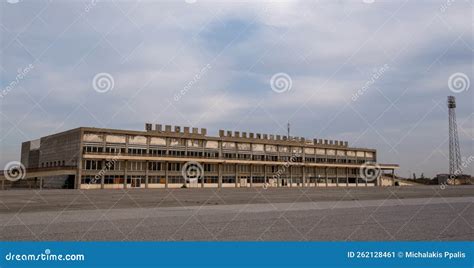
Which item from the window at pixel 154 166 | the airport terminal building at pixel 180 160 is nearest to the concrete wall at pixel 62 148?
the airport terminal building at pixel 180 160

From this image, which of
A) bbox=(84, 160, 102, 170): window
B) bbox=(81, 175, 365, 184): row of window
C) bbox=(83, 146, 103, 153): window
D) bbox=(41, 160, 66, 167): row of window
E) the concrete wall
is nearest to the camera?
bbox=(84, 160, 102, 170): window

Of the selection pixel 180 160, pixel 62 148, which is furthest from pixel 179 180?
pixel 62 148

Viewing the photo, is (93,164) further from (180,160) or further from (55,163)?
(180,160)

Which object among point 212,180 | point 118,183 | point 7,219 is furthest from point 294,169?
point 7,219

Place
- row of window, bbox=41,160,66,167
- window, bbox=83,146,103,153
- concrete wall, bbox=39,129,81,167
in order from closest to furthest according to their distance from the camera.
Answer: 1. window, bbox=83,146,103,153
2. concrete wall, bbox=39,129,81,167
3. row of window, bbox=41,160,66,167

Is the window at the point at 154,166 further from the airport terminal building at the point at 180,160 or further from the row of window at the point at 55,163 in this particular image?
the row of window at the point at 55,163

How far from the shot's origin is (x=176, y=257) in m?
7.41

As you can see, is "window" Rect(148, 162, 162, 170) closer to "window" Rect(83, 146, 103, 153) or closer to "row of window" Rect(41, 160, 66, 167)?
"window" Rect(83, 146, 103, 153)

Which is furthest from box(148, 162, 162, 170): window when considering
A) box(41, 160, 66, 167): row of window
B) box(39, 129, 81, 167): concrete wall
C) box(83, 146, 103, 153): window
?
box(41, 160, 66, 167): row of window

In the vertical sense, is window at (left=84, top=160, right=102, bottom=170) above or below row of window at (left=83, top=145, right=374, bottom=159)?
below

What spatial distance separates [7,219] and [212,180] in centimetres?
6348

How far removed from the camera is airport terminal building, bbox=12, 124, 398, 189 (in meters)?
64.3

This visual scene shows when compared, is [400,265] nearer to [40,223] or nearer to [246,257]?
[246,257]

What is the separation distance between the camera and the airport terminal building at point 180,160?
64.3 m
